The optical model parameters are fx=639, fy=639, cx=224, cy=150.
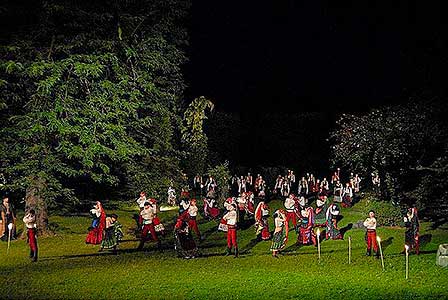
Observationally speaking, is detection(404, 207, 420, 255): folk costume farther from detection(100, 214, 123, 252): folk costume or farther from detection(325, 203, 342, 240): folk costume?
detection(100, 214, 123, 252): folk costume

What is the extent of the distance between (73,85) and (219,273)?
12.8 meters

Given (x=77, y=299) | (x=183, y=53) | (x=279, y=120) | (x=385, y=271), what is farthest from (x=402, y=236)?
(x=279, y=120)

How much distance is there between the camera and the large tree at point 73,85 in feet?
90.5

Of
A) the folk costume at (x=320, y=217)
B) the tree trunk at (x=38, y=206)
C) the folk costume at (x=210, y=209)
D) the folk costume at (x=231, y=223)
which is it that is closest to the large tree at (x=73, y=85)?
the tree trunk at (x=38, y=206)

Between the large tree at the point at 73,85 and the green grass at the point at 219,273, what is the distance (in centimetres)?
370

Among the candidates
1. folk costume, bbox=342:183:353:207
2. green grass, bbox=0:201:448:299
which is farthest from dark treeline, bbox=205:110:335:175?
green grass, bbox=0:201:448:299

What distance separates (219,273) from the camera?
20.1 m

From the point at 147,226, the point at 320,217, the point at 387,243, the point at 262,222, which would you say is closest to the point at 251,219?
the point at 320,217

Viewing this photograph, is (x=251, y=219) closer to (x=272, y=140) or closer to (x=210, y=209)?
(x=210, y=209)

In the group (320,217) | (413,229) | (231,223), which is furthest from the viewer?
(320,217)

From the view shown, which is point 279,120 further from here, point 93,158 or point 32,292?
point 32,292

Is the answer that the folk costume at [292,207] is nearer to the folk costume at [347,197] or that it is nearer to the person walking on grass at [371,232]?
the person walking on grass at [371,232]

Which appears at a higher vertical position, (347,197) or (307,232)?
(347,197)

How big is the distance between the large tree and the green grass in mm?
3700
